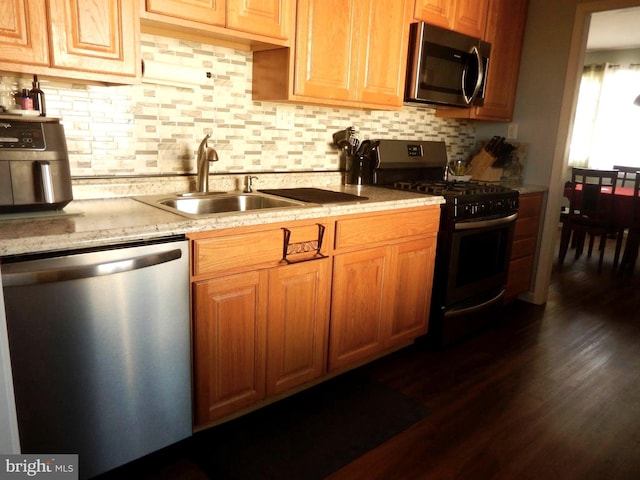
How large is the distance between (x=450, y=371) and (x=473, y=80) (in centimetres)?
178

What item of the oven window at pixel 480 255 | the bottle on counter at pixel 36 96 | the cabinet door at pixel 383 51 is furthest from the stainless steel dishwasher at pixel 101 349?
the oven window at pixel 480 255

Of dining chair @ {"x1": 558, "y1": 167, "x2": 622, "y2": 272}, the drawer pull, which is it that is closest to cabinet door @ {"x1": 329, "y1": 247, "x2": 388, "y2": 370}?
the drawer pull

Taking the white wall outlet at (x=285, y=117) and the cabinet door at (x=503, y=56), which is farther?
the cabinet door at (x=503, y=56)

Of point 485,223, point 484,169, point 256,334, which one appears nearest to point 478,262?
point 485,223

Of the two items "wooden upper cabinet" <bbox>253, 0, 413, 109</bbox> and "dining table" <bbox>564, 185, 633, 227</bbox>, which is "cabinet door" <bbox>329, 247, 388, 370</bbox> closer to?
"wooden upper cabinet" <bbox>253, 0, 413, 109</bbox>

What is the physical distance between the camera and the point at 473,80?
2973 mm

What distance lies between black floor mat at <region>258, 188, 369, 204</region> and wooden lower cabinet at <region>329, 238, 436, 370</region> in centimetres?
26

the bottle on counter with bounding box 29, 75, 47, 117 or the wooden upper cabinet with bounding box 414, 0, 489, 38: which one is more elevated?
the wooden upper cabinet with bounding box 414, 0, 489, 38

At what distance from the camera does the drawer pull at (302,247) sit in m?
1.87

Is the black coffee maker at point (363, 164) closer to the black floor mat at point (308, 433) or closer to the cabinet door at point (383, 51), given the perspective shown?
the cabinet door at point (383, 51)

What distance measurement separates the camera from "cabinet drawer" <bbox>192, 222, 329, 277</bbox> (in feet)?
5.35

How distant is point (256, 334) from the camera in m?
1.85

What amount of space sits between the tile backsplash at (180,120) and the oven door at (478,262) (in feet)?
3.04

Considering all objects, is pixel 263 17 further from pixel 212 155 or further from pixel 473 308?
pixel 473 308
